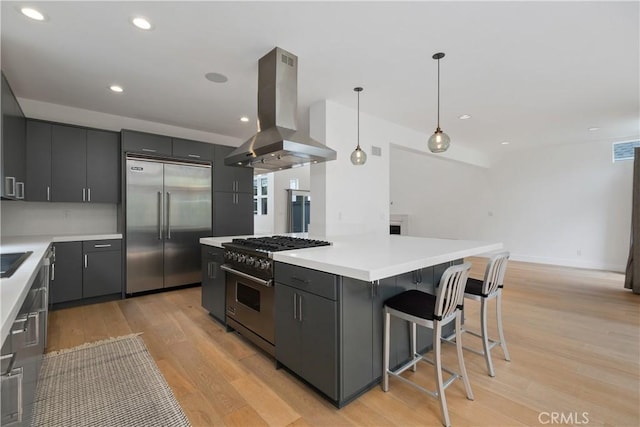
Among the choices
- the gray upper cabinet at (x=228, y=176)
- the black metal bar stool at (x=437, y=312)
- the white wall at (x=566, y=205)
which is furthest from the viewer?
the white wall at (x=566, y=205)

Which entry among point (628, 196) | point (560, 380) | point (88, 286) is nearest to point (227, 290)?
point (88, 286)

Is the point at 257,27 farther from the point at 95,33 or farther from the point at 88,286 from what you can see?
the point at 88,286

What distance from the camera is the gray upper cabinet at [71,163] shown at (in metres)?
3.44

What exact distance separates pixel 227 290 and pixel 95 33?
244 centimetres

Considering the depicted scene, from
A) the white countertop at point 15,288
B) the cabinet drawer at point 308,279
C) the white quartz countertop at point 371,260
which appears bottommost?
the cabinet drawer at point 308,279

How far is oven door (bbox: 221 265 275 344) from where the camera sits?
2254 millimetres

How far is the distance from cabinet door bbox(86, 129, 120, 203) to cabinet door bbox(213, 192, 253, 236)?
138cm

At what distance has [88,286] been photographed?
3.62 m

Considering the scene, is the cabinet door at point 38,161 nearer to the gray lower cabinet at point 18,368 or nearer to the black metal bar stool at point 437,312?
the gray lower cabinet at point 18,368

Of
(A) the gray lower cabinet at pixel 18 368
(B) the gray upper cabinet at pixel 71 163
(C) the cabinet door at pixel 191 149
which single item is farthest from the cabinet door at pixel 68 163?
(A) the gray lower cabinet at pixel 18 368

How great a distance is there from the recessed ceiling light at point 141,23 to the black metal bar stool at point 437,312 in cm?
271

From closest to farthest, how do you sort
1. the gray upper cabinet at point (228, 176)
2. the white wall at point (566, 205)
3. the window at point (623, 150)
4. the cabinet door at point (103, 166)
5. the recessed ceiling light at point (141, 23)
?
the recessed ceiling light at point (141, 23) → the cabinet door at point (103, 166) → the gray upper cabinet at point (228, 176) → the window at point (623, 150) → the white wall at point (566, 205)

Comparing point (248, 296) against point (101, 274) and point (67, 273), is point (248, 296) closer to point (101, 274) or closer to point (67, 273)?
point (101, 274)
